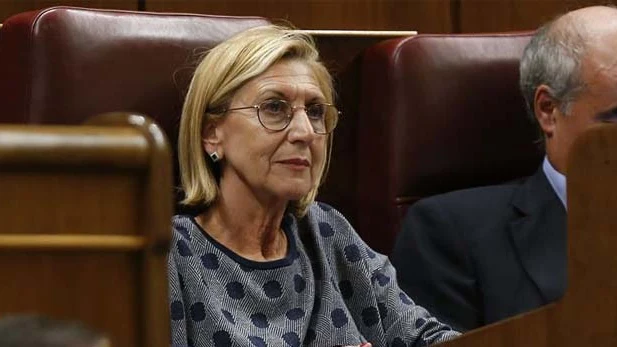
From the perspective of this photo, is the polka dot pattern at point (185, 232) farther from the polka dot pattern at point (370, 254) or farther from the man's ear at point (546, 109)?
the man's ear at point (546, 109)

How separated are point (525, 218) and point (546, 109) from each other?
203 mm

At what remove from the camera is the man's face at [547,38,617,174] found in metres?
1.78

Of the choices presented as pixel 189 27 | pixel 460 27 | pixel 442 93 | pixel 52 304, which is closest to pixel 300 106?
pixel 189 27

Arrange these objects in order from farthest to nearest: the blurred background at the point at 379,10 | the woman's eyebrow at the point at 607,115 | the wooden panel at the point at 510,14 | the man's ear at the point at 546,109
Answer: the wooden panel at the point at 510,14 < the blurred background at the point at 379,10 < the man's ear at the point at 546,109 < the woman's eyebrow at the point at 607,115

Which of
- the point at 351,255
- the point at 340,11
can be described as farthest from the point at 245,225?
the point at 340,11

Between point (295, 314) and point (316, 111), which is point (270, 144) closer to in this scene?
point (316, 111)

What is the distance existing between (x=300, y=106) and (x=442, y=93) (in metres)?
0.31

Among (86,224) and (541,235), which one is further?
(541,235)

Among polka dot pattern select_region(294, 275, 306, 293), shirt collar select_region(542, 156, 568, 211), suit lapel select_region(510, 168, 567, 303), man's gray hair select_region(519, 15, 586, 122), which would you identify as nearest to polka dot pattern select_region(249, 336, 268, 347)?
polka dot pattern select_region(294, 275, 306, 293)

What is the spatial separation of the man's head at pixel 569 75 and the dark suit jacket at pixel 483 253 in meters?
0.10

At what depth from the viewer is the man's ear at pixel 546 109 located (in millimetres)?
1819

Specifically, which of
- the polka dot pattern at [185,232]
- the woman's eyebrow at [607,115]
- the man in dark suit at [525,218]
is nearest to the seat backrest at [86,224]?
the polka dot pattern at [185,232]

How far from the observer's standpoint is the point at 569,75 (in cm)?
181

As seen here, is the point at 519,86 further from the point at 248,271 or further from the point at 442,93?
the point at 248,271
